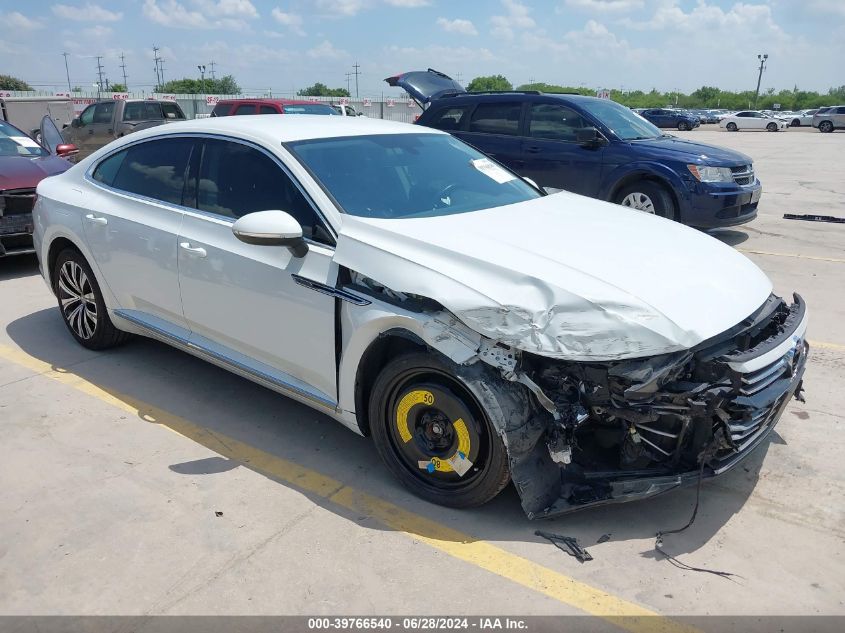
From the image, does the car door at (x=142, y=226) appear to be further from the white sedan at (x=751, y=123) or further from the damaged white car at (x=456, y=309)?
the white sedan at (x=751, y=123)

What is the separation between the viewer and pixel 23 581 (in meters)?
2.76

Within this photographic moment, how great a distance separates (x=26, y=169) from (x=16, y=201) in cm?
52

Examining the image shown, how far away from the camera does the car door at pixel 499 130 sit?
9.02 meters

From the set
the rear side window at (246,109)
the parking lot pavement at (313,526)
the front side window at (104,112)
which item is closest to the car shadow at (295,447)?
the parking lot pavement at (313,526)

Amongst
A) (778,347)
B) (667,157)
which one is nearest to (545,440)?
(778,347)

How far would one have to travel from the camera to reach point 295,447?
3.82 meters

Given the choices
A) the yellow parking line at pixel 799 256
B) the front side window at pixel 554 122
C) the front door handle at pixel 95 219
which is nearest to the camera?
the front door handle at pixel 95 219

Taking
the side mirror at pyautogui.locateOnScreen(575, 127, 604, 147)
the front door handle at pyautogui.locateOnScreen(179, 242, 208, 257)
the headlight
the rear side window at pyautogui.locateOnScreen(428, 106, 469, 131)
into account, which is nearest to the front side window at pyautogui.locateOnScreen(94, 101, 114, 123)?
the rear side window at pyautogui.locateOnScreen(428, 106, 469, 131)

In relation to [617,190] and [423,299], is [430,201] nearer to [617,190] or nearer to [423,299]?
[423,299]

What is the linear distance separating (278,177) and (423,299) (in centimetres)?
118

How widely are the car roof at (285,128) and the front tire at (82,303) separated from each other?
104 cm

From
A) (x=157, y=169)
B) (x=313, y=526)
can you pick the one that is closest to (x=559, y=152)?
(x=157, y=169)

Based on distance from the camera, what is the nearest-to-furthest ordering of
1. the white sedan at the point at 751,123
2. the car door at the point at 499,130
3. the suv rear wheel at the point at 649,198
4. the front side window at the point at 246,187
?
the front side window at the point at 246,187 < the suv rear wheel at the point at 649,198 < the car door at the point at 499,130 < the white sedan at the point at 751,123

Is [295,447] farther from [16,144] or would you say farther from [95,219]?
[16,144]
